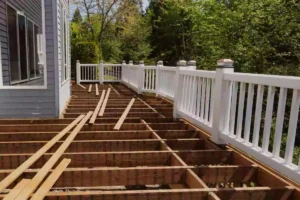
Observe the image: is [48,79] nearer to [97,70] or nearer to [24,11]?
[24,11]

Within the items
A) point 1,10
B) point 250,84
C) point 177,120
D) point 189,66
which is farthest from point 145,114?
point 1,10

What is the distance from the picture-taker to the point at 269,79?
2.30m

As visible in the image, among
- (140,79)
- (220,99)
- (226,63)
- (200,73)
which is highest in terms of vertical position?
(226,63)

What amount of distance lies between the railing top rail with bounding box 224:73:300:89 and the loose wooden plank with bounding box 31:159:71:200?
181 cm

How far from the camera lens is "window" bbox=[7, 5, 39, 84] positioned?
233 inches

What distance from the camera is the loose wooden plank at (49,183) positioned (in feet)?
5.55

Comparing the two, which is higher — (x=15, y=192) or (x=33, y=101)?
(x=33, y=101)

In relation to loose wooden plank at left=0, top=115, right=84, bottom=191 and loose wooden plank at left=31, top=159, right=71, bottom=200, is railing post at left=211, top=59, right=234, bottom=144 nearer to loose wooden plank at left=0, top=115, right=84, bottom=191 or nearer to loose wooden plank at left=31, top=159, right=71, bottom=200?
loose wooden plank at left=31, top=159, right=71, bottom=200

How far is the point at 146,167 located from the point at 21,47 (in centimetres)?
591

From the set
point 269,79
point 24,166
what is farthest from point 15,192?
point 269,79

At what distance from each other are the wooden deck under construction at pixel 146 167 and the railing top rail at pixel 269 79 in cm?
74

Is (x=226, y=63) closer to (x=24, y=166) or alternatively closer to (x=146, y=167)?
(x=146, y=167)

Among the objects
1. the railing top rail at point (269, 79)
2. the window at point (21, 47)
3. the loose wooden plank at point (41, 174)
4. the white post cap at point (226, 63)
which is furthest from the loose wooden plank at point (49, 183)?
the window at point (21, 47)

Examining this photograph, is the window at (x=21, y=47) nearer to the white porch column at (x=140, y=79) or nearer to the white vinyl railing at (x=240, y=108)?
the white porch column at (x=140, y=79)
